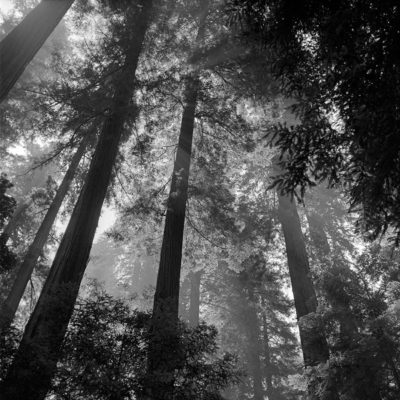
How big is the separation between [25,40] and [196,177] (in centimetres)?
610

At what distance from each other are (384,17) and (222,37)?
597cm

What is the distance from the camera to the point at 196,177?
35.8ft

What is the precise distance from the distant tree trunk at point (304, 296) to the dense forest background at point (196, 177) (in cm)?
5

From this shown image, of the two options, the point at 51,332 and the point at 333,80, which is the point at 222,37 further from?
the point at 51,332

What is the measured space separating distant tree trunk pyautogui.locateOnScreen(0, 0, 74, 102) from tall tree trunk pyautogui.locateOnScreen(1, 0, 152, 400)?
2.41 meters

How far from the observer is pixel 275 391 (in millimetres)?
20766

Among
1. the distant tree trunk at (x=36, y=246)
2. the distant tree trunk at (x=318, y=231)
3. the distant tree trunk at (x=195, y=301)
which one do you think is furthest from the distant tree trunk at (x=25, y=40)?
the distant tree trunk at (x=195, y=301)

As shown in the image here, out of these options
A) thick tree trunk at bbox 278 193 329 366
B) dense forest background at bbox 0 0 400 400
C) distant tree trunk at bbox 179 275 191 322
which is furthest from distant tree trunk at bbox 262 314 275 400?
thick tree trunk at bbox 278 193 329 366

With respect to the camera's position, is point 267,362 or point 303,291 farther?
point 267,362

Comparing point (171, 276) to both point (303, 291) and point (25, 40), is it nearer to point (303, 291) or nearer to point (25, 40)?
point (303, 291)

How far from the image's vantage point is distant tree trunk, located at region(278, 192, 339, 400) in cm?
838

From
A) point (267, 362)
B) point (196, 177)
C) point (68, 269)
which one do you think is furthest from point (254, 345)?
point (68, 269)

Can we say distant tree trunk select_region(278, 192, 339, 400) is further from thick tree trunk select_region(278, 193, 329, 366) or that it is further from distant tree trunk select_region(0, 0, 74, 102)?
distant tree trunk select_region(0, 0, 74, 102)

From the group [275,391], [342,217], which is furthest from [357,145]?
[275,391]
